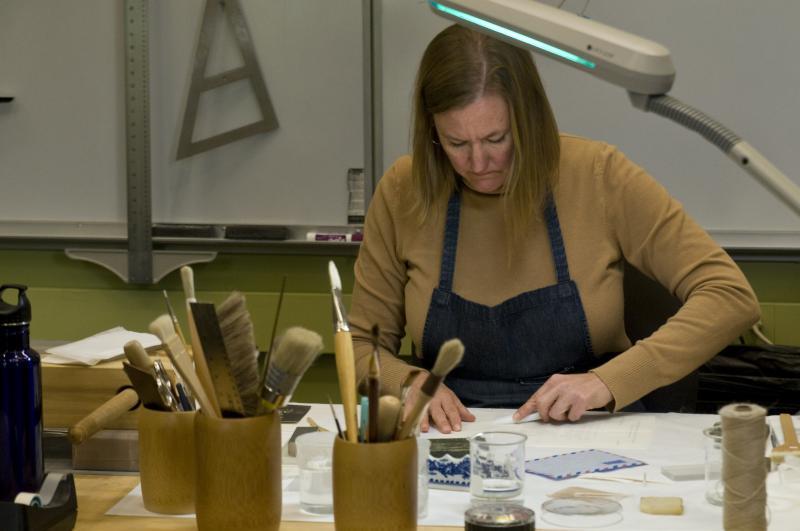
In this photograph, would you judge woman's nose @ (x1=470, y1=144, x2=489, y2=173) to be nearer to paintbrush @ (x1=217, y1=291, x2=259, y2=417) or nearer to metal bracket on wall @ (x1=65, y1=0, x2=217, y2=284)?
paintbrush @ (x1=217, y1=291, x2=259, y2=417)

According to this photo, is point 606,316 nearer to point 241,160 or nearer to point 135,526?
point 135,526

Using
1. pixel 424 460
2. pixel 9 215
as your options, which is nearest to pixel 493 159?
pixel 424 460

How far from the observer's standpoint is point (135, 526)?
139cm

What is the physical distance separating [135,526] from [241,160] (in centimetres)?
221

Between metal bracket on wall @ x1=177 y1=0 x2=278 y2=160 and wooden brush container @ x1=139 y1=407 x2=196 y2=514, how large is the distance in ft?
7.00

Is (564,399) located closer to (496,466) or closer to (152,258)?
(496,466)

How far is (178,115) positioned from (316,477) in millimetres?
2301

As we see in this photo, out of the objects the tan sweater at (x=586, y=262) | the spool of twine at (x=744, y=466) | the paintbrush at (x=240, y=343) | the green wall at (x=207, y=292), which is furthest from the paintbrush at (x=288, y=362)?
the green wall at (x=207, y=292)

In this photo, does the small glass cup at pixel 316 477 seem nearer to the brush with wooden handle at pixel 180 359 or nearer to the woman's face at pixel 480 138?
the brush with wooden handle at pixel 180 359

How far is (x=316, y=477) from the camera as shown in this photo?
1.43 metres

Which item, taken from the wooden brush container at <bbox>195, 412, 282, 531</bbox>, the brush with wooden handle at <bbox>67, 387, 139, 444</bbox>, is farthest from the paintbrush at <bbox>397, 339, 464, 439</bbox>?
the brush with wooden handle at <bbox>67, 387, 139, 444</bbox>

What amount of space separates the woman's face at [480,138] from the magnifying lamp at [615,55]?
0.97 meters

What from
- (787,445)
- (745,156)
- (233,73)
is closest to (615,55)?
(745,156)

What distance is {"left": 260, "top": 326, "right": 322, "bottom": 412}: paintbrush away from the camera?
1188 millimetres
